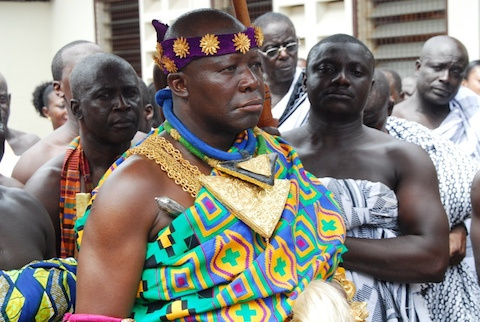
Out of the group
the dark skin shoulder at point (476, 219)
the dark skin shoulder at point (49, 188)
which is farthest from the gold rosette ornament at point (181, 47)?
the dark skin shoulder at point (476, 219)

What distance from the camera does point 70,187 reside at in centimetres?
396

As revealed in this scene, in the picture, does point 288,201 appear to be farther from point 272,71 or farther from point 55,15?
point 55,15

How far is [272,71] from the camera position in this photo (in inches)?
243

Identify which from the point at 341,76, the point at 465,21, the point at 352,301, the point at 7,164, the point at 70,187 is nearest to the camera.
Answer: the point at 352,301

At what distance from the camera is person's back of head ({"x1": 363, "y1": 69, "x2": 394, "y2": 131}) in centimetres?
462

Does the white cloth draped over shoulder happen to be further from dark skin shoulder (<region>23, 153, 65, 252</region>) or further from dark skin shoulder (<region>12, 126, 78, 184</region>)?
dark skin shoulder (<region>23, 153, 65, 252</region>)

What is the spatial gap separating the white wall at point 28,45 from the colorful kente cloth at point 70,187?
902 cm

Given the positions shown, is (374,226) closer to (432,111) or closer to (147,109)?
(147,109)

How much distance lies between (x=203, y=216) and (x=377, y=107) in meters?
2.19

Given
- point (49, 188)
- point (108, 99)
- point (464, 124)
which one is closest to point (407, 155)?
point (108, 99)

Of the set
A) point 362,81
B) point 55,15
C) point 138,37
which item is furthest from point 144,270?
point 55,15

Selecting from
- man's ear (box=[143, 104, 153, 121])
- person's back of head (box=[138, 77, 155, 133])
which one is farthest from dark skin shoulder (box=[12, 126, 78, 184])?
man's ear (box=[143, 104, 153, 121])

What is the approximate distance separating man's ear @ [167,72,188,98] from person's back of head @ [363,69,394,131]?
186 cm

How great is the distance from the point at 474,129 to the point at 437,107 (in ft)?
2.05
